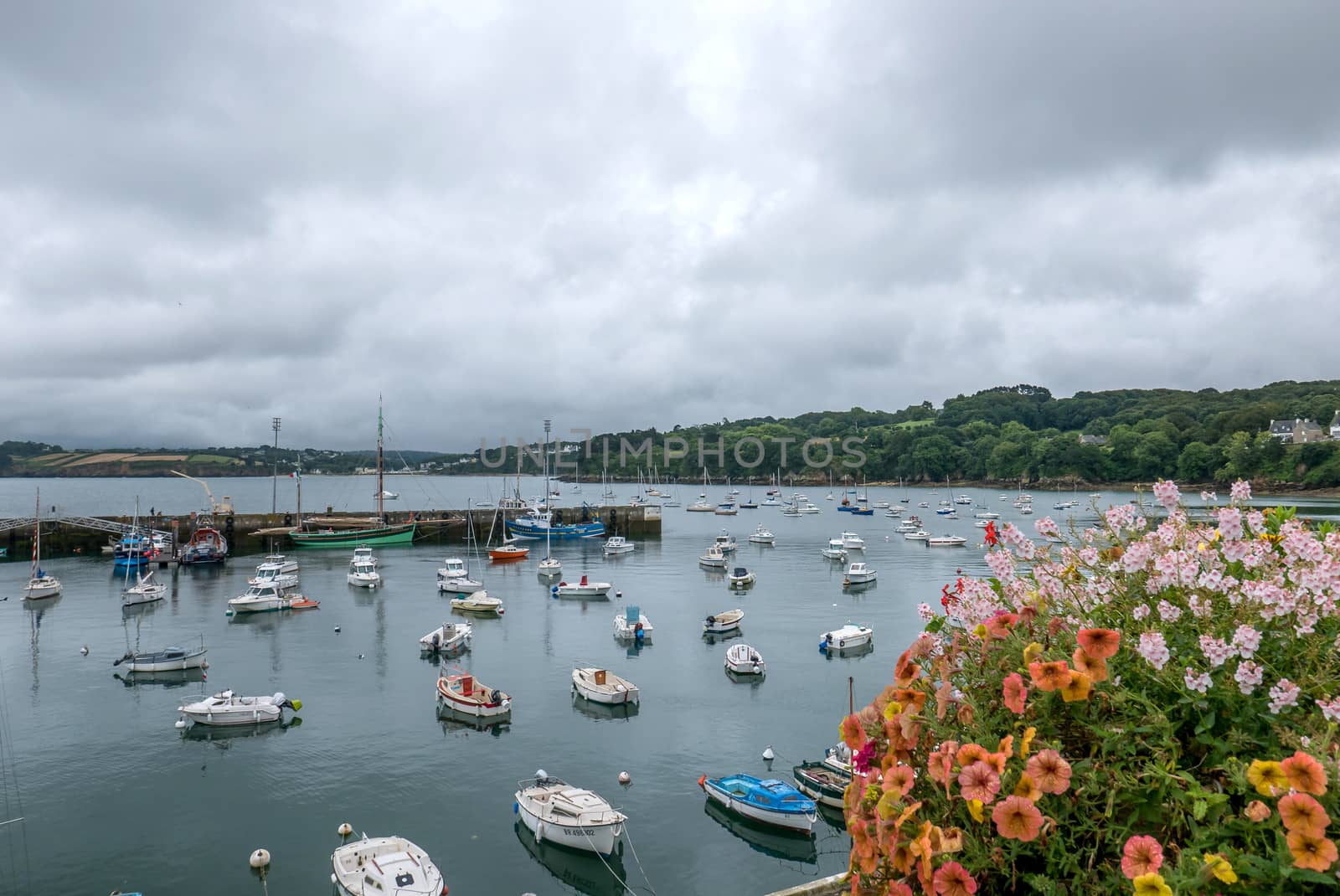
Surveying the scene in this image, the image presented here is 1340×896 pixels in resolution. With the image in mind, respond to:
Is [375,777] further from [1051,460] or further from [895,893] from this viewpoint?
[1051,460]

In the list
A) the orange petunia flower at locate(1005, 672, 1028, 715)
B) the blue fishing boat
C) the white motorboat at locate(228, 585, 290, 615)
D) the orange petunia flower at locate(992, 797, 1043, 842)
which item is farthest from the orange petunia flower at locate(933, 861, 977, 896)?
the blue fishing boat

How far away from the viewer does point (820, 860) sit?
64.5ft

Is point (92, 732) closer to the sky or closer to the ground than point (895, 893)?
closer to the ground

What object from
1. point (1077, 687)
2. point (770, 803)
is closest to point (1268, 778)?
point (1077, 687)

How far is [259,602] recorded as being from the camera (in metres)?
50.7

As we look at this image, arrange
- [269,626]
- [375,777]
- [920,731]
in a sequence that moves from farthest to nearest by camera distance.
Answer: [269,626]
[375,777]
[920,731]

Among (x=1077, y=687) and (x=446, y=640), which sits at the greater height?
(x=1077, y=687)

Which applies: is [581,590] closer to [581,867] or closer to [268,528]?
[581,867]

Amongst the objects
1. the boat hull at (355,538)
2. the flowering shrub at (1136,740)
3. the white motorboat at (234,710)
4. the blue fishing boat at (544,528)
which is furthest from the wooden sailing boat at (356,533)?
the flowering shrub at (1136,740)

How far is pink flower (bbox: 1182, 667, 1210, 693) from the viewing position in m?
3.02

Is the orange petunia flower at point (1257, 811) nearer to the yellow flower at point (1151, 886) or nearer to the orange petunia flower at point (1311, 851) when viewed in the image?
the orange petunia flower at point (1311, 851)

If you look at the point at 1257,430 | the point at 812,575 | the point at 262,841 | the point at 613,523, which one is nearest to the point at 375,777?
the point at 262,841

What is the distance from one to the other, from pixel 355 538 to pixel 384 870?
254ft

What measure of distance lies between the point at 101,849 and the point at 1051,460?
19113cm
